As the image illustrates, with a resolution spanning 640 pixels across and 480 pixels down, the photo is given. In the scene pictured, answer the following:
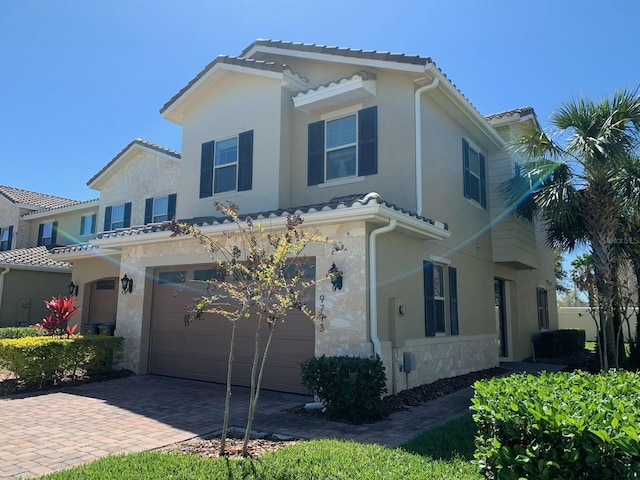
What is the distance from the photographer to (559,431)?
3707mm

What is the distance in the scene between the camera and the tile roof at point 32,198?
27625mm

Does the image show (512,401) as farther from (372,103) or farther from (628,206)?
(628,206)

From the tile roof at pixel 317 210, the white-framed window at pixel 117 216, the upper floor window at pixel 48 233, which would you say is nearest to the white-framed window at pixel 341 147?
the tile roof at pixel 317 210

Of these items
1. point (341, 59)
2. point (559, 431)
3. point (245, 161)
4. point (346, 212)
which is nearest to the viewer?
point (559, 431)

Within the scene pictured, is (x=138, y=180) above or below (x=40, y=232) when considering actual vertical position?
above

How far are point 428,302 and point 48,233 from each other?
74.8 feet

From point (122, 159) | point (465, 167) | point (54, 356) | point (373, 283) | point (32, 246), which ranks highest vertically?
point (122, 159)

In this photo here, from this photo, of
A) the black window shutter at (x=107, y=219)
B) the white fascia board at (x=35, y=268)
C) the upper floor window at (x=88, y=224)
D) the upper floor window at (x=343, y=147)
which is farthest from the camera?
the upper floor window at (x=88, y=224)

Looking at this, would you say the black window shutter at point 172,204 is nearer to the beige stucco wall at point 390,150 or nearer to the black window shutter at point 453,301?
the beige stucco wall at point 390,150

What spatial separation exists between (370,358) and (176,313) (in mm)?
6094

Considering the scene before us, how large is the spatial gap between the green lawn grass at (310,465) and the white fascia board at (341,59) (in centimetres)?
790

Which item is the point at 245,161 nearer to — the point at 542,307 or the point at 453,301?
the point at 453,301

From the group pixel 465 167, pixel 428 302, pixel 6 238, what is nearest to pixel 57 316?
pixel 428 302

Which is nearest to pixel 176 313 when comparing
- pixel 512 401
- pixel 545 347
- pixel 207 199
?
pixel 207 199
